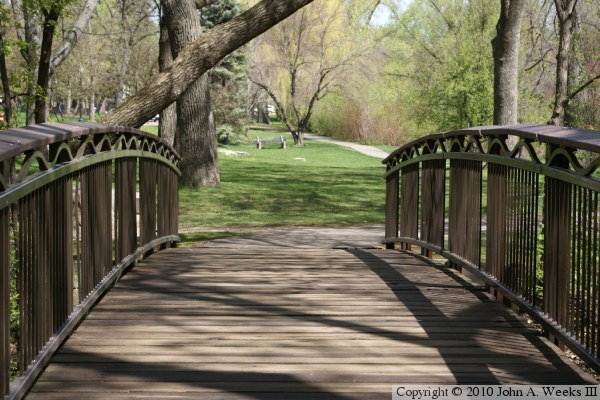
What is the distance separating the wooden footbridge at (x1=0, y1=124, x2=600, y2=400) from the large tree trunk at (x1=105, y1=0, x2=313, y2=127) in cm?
386

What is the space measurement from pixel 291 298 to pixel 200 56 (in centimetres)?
626

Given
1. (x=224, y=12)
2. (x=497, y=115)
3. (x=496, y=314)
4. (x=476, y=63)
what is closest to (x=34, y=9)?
(x=496, y=314)

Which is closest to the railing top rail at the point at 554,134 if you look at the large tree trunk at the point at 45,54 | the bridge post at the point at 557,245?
the bridge post at the point at 557,245

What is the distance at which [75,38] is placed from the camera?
1733 cm

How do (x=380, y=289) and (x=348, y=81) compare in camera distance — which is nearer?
(x=380, y=289)

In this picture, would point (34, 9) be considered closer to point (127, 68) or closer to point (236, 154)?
point (236, 154)

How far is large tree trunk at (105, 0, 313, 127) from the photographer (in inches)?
473

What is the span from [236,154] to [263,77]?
63.1 ft

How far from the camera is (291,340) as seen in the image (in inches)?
211

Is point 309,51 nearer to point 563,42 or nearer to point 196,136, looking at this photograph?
point 196,136

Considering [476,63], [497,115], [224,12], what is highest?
[224,12]

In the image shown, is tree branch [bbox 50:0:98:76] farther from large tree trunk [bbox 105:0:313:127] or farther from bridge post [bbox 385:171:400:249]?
bridge post [bbox 385:171:400:249]

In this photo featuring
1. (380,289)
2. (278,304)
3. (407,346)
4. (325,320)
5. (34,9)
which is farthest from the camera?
(34,9)

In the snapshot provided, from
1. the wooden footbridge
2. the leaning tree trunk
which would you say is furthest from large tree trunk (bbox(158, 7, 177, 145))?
the wooden footbridge
